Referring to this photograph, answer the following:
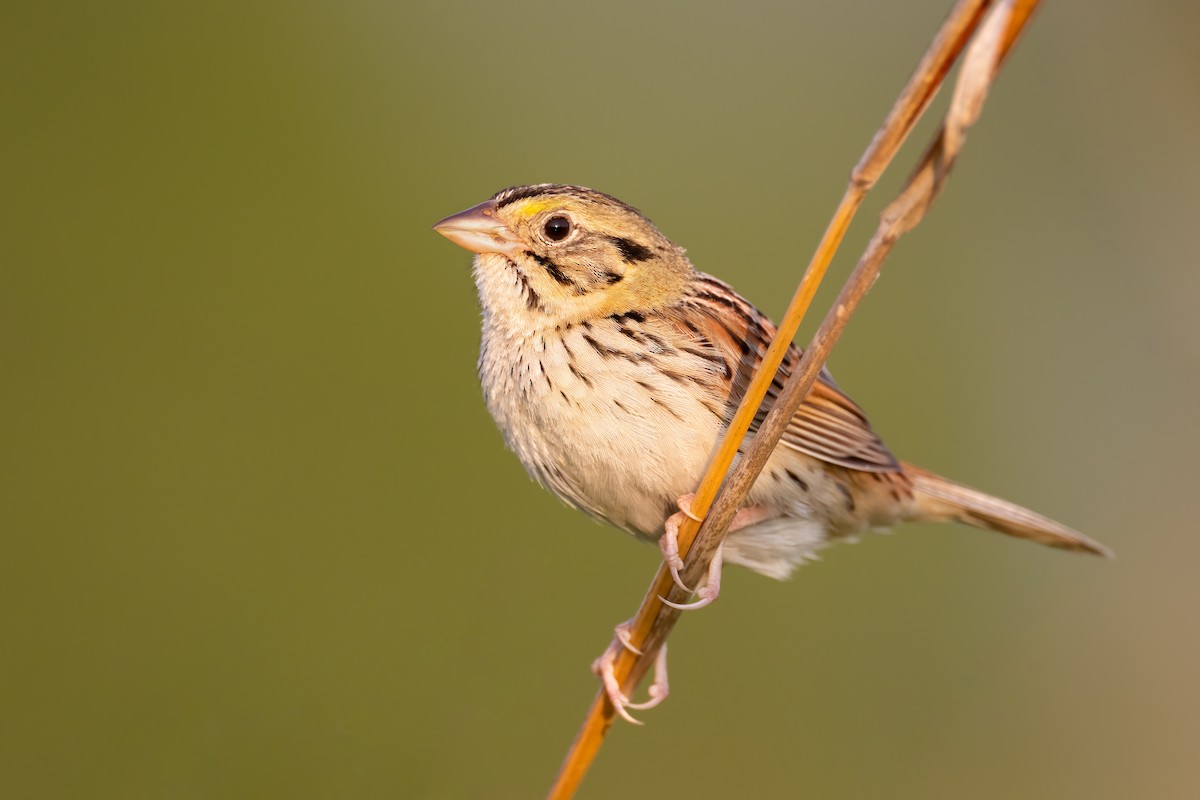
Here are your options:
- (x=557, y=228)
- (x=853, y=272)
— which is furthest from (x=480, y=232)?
(x=853, y=272)

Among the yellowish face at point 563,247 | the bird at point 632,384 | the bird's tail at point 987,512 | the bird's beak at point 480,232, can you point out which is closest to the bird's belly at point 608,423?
the bird at point 632,384

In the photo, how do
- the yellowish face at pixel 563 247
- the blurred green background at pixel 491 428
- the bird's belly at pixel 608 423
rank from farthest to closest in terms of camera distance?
the blurred green background at pixel 491 428 < the yellowish face at pixel 563 247 < the bird's belly at pixel 608 423

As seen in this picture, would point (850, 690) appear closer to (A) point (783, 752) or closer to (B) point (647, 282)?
(A) point (783, 752)

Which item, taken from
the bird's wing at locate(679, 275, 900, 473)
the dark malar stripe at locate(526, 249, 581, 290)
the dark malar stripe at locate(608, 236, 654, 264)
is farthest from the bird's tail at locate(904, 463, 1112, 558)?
the dark malar stripe at locate(526, 249, 581, 290)

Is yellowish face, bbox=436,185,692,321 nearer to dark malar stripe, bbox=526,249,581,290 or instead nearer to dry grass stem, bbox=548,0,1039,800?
dark malar stripe, bbox=526,249,581,290

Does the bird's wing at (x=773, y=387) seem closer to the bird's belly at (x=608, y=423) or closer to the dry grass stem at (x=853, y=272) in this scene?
the bird's belly at (x=608, y=423)

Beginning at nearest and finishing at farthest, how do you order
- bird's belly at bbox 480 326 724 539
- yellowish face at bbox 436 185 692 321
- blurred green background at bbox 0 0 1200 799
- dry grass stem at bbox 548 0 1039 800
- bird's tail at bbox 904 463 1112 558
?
dry grass stem at bbox 548 0 1039 800 < bird's belly at bbox 480 326 724 539 < yellowish face at bbox 436 185 692 321 < bird's tail at bbox 904 463 1112 558 < blurred green background at bbox 0 0 1200 799

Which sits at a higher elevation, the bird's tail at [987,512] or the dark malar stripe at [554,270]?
the dark malar stripe at [554,270]
